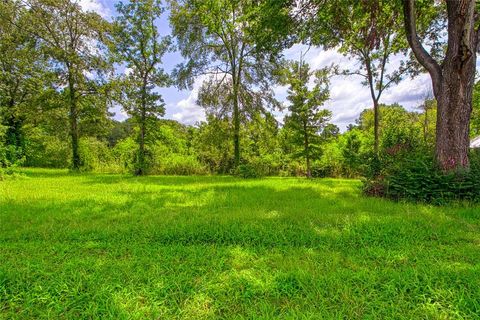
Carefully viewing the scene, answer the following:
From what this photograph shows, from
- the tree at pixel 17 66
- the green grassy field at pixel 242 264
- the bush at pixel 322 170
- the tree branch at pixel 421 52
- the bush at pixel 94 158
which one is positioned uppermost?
the tree at pixel 17 66

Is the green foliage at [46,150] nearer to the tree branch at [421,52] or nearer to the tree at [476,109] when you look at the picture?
the tree branch at [421,52]

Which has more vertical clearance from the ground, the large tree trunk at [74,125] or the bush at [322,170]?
the large tree trunk at [74,125]

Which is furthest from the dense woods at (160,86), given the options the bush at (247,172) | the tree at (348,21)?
the tree at (348,21)

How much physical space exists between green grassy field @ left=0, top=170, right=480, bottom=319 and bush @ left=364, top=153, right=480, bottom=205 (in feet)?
2.25

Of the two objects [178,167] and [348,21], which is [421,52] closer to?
[348,21]

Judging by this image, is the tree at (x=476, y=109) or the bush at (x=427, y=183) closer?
the bush at (x=427, y=183)

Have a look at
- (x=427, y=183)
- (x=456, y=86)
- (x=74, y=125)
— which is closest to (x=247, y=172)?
(x=427, y=183)

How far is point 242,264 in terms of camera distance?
2756mm

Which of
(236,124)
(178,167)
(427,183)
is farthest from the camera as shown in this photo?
(178,167)

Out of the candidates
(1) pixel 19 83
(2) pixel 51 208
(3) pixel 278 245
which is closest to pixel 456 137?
(3) pixel 278 245

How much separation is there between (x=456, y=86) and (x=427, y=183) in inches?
94.1

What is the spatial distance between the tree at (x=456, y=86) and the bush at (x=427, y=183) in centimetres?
31

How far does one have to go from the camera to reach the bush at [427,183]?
5402mm

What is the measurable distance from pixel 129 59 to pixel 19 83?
10036 millimetres
